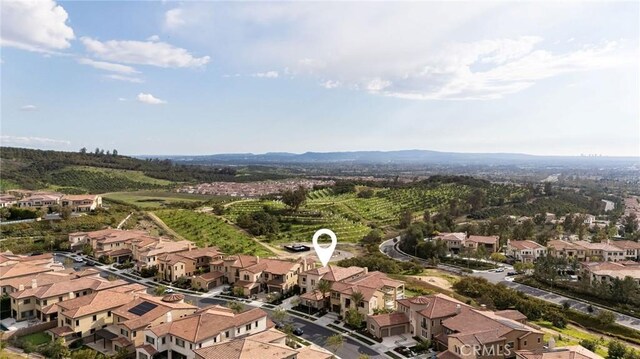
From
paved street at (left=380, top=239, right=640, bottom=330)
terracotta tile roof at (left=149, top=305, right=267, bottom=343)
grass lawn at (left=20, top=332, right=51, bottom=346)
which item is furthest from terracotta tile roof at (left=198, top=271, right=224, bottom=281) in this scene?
paved street at (left=380, top=239, right=640, bottom=330)

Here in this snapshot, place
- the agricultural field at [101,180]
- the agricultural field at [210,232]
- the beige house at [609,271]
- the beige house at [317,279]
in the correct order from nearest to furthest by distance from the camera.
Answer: the beige house at [317,279]
the beige house at [609,271]
the agricultural field at [210,232]
the agricultural field at [101,180]

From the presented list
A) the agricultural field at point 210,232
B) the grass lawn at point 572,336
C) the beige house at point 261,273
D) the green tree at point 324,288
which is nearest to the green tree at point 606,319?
the grass lawn at point 572,336

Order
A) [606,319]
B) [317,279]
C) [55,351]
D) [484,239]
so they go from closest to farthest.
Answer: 1. [55,351]
2. [606,319]
3. [317,279]
4. [484,239]

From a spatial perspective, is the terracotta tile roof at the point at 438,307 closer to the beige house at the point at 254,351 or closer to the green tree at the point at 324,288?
the green tree at the point at 324,288

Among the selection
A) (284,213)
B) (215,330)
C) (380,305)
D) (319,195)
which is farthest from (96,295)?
(319,195)

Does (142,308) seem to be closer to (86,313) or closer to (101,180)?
(86,313)

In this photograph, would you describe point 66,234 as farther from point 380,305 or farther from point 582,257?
point 582,257

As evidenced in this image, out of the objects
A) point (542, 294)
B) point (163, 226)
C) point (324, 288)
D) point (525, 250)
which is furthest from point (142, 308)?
point (525, 250)
